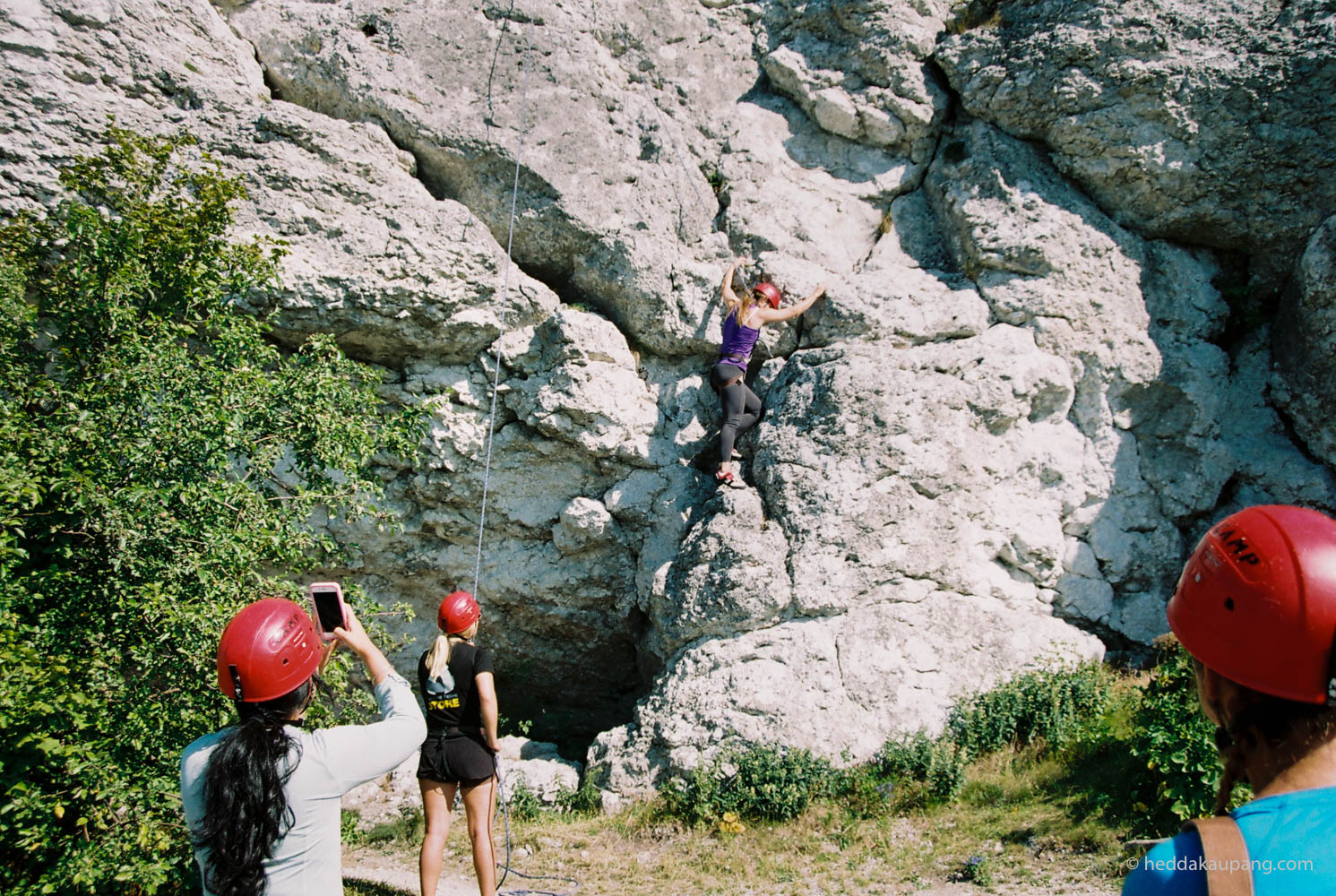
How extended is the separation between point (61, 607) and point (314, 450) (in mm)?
1922

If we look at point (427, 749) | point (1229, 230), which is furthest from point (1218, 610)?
point (1229, 230)

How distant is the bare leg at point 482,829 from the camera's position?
5309mm

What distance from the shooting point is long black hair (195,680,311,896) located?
2463 mm

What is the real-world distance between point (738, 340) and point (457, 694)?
5342 mm

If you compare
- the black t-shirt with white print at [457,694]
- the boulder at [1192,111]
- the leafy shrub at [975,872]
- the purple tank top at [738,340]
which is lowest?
the leafy shrub at [975,872]

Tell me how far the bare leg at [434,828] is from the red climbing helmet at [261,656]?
10.5ft

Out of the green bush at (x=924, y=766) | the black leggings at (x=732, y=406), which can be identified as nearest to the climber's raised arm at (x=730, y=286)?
the black leggings at (x=732, y=406)

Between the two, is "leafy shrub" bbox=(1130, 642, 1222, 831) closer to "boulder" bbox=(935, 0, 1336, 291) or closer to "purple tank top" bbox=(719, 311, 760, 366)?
"purple tank top" bbox=(719, 311, 760, 366)

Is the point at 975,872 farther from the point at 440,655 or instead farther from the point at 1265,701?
the point at 1265,701

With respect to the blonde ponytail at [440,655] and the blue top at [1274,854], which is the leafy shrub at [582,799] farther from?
the blue top at [1274,854]

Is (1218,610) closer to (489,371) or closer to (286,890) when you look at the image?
(286,890)

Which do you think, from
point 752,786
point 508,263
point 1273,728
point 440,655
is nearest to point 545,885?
point 752,786

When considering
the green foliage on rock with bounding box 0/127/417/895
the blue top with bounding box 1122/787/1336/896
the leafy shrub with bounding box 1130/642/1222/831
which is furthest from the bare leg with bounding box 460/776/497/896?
the leafy shrub with bounding box 1130/642/1222/831

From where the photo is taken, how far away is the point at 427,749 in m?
5.54
